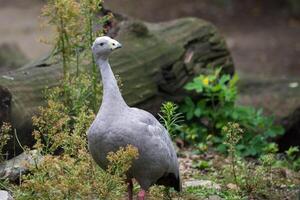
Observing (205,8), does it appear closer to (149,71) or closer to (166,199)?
(149,71)

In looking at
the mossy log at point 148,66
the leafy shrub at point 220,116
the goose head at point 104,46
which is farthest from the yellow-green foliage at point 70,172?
the leafy shrub at point 220,116

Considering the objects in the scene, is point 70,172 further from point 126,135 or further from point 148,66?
point 148,66

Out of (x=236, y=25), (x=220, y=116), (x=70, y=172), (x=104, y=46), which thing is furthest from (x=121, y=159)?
(x=236, y=25)

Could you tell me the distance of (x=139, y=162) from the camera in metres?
4.71

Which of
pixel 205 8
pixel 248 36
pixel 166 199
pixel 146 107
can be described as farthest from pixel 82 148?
pixel 205 8

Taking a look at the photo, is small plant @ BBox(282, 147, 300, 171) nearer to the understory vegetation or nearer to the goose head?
the understory vegetation

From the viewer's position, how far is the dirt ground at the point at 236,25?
12.6 metres

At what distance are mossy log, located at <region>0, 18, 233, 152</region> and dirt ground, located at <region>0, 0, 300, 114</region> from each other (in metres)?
4.11

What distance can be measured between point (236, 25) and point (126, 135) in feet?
33.6

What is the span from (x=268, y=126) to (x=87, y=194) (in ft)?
11.2

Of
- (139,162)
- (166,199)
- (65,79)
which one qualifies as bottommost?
(166,199)

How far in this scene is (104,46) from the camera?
4898mm

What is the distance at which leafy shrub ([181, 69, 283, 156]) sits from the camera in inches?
283

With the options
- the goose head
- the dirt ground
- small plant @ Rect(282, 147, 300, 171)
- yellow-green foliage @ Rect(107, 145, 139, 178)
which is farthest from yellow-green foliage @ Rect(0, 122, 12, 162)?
the dirt ground
